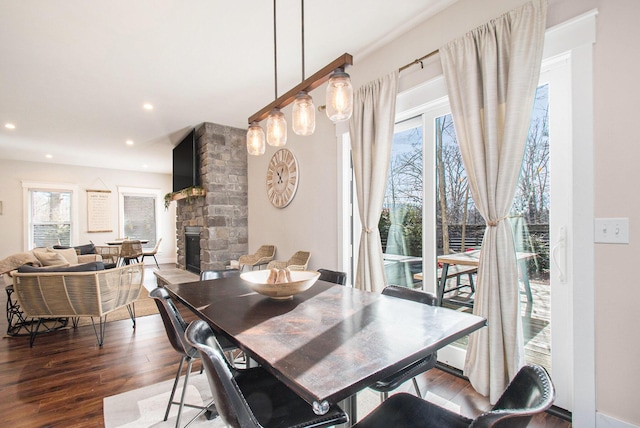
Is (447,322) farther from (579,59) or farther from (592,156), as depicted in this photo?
(579,59)

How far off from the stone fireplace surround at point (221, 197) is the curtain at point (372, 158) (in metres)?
2.99

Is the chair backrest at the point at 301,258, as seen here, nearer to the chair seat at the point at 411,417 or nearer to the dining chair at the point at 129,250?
the chair seat at the point at 411,417

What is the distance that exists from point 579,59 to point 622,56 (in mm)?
173

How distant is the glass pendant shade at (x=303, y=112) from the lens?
1734 millimetres

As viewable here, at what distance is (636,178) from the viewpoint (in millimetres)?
1496

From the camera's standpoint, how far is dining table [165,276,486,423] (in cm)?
85

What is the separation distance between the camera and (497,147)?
75.9 inches

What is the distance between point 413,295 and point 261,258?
2993 mm

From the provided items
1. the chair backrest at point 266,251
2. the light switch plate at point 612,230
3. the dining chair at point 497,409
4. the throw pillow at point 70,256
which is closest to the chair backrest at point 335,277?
the dining chair at point 497,409

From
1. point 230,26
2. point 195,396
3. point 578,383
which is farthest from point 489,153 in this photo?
point 195,396

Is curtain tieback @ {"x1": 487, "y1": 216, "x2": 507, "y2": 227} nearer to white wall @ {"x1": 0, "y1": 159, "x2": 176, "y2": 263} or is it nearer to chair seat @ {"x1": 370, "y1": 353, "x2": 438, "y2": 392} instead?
chair seat @ {"x1": 370, "y1": 353, "x2": 438, "y2": 392}

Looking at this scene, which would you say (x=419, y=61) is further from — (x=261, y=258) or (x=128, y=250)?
(x=128, y=250)

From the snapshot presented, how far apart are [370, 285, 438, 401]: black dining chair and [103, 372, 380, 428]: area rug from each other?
632 millimetres

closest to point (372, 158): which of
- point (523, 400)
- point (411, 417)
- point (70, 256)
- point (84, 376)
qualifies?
point (411, 417)
